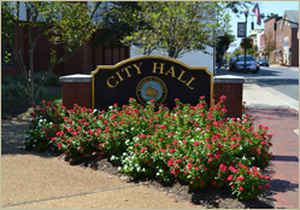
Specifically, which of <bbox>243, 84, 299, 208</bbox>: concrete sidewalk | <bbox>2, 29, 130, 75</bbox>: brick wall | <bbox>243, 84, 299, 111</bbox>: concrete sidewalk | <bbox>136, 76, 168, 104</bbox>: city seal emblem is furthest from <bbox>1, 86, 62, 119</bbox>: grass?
<bbox>243, 84, 299, 111</bbox>: concrete sidewalk

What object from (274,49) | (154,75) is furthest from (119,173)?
(274,49)

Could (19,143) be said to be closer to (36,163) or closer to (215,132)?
(36,163)

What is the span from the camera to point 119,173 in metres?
5.91

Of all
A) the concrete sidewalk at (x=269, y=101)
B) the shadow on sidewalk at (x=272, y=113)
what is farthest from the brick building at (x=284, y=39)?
the shadow on sidewalk at (x=272, y=113)

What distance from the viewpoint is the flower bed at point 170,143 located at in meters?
4.91

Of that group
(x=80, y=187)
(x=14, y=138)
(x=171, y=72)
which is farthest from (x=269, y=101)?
(x=80, y=187)

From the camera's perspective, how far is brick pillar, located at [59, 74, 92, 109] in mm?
8078

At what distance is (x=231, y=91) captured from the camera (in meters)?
7.86

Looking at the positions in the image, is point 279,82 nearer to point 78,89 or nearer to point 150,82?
point 150,82

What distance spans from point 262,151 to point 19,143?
15.3ft

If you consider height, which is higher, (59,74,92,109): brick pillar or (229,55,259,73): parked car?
(229,55,259,73): parked car

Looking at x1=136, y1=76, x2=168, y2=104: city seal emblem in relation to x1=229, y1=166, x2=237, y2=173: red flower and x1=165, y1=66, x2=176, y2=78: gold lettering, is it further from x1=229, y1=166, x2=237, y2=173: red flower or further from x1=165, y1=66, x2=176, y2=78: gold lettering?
x1=229, y1=166, x2=237, y2=173: red flower

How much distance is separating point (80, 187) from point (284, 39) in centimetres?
A: 7492

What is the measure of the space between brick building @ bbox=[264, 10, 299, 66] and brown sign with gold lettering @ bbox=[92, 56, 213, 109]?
55820 mm
